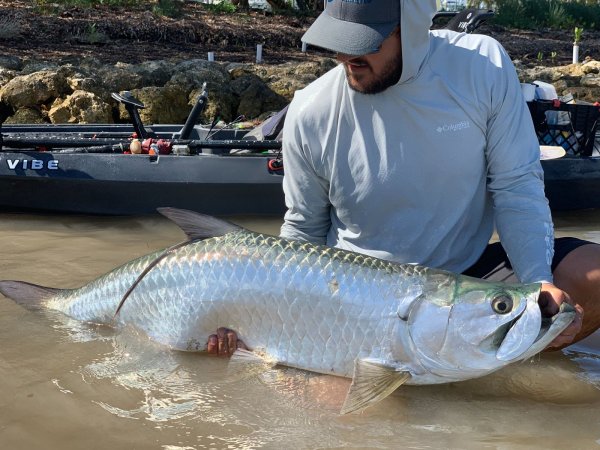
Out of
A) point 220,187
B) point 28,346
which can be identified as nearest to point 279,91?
point 220,187

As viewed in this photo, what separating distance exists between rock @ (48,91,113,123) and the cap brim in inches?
378

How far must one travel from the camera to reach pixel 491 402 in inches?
135

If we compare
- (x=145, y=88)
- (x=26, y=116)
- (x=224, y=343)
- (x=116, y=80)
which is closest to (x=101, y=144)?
(x=224, y=343)

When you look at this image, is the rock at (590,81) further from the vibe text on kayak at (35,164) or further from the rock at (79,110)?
the vibe text on kayak at (35,164)

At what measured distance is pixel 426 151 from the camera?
3.50 meters

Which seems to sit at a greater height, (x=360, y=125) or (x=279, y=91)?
(x=360, y=125)

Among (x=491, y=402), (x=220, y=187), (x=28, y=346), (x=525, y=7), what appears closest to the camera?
(x=491, y=402)

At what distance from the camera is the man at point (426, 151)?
335cm

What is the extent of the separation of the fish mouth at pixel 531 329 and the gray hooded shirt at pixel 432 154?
0.37 metres

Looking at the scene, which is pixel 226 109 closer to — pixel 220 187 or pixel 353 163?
pixel 220 187

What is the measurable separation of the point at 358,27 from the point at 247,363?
4.62 ft

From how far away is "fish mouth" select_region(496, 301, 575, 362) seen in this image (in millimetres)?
2920

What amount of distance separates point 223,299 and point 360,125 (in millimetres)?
905

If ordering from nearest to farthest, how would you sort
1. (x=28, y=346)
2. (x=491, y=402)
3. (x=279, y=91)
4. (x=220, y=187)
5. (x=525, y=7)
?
(x=491, y=402) < (x=28, y=346) < (x=220, y=187) < (x=279, y=91) < (x=525, y=7)
